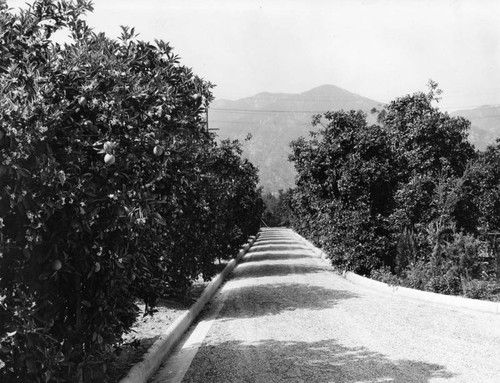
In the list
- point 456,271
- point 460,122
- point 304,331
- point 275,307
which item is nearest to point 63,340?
point 304,331

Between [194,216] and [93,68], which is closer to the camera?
[93,68]

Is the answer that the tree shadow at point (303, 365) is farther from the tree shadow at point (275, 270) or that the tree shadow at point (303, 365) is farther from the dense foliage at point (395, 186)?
the tree shadow at point (275, 270)

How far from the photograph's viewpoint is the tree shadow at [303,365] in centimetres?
506

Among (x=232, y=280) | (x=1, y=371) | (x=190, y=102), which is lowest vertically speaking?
(x=232, y=280)

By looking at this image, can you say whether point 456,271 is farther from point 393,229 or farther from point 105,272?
point 105,272

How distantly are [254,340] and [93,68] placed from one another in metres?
Result: 4.60

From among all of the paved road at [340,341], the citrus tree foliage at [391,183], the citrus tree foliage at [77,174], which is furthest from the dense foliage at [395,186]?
the citrus tree foliage at [77,174]

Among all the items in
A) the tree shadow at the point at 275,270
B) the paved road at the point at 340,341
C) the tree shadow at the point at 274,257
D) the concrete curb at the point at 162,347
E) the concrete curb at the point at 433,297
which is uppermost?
the concrete curb at the point at 162,347

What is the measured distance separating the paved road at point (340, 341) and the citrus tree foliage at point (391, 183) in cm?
377

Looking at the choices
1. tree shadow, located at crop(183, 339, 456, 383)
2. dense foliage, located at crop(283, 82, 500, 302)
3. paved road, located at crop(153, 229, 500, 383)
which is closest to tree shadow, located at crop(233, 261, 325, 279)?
dense foliage, located at crop(283, 82, 500, 302)

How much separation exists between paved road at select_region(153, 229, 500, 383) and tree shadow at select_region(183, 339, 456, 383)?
0.4 inches

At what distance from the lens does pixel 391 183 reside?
15.5m

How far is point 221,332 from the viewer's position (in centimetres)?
751

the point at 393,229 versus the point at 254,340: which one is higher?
the point at 393,229
